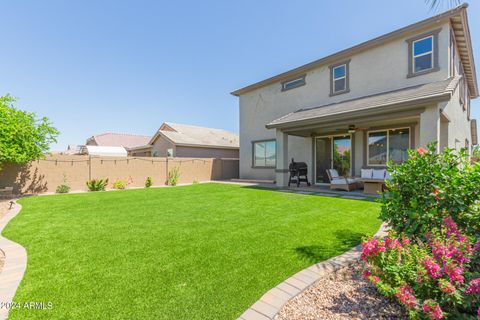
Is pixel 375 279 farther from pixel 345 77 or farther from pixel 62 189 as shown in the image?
pixel 62 189

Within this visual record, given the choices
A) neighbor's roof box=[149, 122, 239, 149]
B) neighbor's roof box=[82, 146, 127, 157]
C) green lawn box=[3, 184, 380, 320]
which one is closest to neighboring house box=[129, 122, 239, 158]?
neighbor's roof box=[149, 122, 239, 149]

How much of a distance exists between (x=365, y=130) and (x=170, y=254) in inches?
423

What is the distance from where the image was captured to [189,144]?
64.5 feet

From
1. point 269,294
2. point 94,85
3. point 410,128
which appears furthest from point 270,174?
point 94,85

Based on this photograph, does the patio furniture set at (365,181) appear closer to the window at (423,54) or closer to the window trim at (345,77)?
the window trim at (345,77)

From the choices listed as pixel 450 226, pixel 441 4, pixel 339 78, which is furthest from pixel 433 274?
→ pixel 339 78

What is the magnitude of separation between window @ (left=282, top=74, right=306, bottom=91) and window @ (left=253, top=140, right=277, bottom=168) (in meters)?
3.51

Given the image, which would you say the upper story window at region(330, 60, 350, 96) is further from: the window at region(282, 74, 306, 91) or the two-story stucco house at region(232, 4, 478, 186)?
the window at region(282, 74, 306, 91)

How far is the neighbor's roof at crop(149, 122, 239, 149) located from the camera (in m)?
20.1

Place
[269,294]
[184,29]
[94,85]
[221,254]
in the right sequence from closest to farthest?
[269,294] < [221,254] < [184,29] < [94,85]

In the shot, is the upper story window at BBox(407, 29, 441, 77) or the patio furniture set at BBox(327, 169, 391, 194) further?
the patio furniture set at BBox(327, 169, 391, 194)

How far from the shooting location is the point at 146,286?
2.73 m

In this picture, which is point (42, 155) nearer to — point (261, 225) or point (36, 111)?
point (36, 111)

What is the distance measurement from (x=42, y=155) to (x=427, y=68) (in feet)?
57.3
